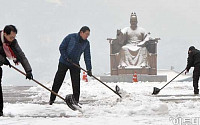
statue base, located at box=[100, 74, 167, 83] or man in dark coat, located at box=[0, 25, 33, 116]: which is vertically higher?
man in dark coat, located at box=[0, 25, 33, 116]

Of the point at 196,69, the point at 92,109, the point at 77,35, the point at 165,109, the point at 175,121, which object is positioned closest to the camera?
the point at 175,121

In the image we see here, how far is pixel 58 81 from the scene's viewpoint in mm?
6922

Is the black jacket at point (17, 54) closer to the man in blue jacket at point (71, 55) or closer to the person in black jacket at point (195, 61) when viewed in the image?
the man in blue jacket at point (71, 55)

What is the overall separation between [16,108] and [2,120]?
1.38 meters

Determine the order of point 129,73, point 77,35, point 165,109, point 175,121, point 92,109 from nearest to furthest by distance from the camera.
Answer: point 175,121 < point 165,109 < point 92,109 < point 77,35 < point 129,73

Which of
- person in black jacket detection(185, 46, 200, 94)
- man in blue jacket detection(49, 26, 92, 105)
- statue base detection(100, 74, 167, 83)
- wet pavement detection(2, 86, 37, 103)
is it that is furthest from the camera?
statue base detection(100, 74, 167, 83)

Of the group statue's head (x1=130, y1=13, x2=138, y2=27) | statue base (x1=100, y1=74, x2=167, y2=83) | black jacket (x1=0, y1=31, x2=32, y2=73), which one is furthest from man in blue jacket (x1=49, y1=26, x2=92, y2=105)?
statue's head (x1=130, y1=13, x2=138, y2=27)

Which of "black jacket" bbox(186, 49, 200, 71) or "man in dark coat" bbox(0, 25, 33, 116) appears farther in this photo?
"black jacket" bbox(186, 49, 200, 71)

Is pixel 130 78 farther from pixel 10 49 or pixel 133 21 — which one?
pixel 10 49

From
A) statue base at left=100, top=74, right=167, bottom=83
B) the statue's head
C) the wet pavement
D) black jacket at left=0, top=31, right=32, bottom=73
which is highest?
the statue's head

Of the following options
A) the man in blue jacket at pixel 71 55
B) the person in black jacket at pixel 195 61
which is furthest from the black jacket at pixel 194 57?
the man in blue jacket at pixel 71 55

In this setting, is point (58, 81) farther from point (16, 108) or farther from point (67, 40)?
point (16, 108)

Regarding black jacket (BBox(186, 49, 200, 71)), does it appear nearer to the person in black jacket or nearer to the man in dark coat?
the person in black jacket

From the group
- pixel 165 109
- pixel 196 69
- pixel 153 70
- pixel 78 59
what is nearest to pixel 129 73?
pixel 153 70
